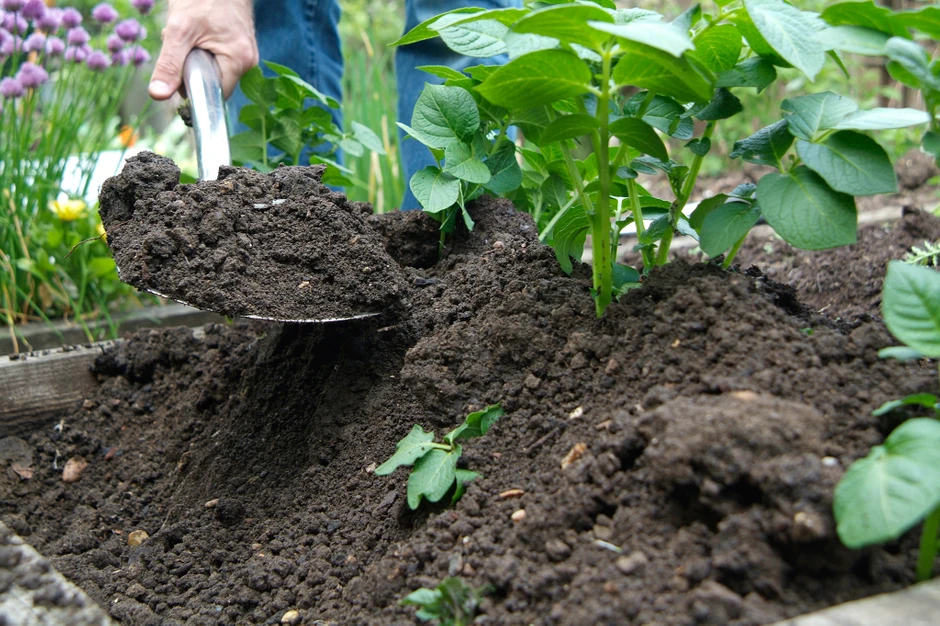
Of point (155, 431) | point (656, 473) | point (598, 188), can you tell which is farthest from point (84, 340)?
point (656, 473)

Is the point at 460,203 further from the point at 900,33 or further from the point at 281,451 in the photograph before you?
the point at 900,33

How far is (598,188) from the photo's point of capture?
127cm

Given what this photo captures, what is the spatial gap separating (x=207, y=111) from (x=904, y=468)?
5.22 feet

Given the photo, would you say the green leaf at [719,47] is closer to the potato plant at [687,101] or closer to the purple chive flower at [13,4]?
the potato plant at [687,101]

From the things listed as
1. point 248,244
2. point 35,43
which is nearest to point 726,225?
point 248,244

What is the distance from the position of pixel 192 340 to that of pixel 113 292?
2.10ft

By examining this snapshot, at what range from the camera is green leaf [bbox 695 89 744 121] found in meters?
1.20

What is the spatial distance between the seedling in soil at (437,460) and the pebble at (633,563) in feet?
1.03

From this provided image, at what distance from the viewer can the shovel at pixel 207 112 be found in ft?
5.74

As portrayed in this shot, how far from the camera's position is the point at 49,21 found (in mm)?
2496

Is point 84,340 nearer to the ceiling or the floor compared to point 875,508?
nearer to the floor

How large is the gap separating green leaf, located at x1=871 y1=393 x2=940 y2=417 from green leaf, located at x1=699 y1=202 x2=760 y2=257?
329 millimetres

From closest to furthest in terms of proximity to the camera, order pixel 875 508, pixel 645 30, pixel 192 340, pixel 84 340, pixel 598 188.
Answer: pixel 875 508 < pixel 645 30 < pixel 598 188 < pixel 192 340 < pixel 84 340

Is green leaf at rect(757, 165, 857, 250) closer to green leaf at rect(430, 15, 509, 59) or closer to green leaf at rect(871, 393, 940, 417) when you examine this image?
green leaf at rect(871, 393, 940, 417)
